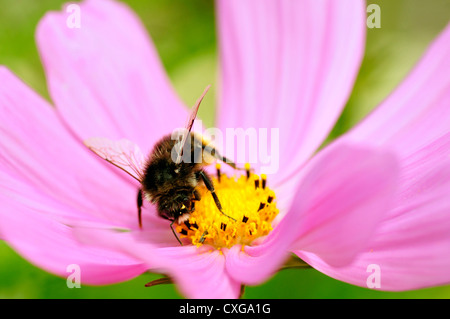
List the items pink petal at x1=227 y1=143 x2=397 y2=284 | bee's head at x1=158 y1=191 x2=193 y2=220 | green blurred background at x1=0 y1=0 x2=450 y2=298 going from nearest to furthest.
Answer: pink petal at x1=227 y1=143 x2=397 y2=284
bee's head at x1=158 y1=191 x2=193 y2=220
green blurred background at x1=0 y1=0 x2=450 y2=298

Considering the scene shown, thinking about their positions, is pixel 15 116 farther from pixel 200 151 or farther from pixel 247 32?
pixel 247 32

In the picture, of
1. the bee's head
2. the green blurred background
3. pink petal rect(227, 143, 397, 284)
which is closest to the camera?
pink petal rect(227, 143, 397, 284)

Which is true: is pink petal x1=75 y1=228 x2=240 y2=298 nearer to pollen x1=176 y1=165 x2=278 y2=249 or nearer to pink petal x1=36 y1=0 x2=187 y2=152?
pollen x1=176 y1=165 x2=278 y2=249

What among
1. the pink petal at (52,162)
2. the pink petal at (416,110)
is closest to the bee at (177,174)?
the pink petal at (52,162)

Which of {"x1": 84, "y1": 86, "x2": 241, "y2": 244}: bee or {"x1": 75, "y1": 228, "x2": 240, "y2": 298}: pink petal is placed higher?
{"x1": 84, "y1": 86, "x2": 241, "y2": 244}: bee

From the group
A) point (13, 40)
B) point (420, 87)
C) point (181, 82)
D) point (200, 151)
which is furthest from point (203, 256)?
point (13, 40)

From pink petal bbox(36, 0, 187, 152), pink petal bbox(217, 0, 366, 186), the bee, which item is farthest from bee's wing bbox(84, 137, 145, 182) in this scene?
pink petal bbox(217, 0, 366, 186)

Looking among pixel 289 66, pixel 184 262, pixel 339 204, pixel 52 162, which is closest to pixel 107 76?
pixel 52 162
